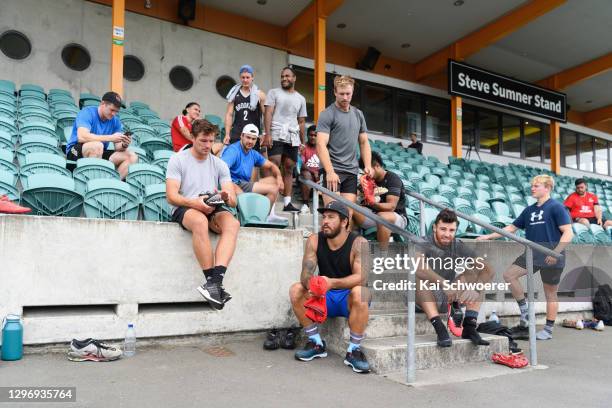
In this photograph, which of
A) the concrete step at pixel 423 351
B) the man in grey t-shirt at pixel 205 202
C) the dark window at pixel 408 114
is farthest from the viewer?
the dark window at pixel 408 114

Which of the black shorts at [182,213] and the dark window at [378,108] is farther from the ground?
the dark window at [378,108]

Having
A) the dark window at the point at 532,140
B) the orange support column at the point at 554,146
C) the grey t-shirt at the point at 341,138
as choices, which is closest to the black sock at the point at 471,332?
the grey t-shirt at the point at 341,138

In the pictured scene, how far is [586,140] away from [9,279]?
23.8 m

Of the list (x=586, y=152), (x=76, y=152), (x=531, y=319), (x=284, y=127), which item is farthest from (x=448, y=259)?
(x=586, y=152)

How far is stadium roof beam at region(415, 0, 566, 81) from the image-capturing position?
40.4 ft

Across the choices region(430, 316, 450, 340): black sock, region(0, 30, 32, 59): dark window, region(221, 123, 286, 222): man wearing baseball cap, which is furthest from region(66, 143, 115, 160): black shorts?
region(0, 30, 32, 59): dark window

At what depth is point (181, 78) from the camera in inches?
495

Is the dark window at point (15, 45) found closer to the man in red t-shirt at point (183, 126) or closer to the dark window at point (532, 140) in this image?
the man in red t-shirt at point (183, 126)

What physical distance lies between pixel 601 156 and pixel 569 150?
7.43 ft

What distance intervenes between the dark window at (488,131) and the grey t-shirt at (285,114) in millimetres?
13403

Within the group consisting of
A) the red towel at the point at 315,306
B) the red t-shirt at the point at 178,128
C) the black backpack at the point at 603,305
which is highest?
the red t-shirt at the point at 178,128

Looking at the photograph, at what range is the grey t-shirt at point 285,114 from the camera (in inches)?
247

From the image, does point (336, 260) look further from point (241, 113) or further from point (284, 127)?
point (241, 113)

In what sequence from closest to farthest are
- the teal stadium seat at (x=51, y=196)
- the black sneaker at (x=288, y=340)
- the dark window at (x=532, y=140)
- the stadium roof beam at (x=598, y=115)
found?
the teal stadium seat at (x=51, y=196), the black sneaker at (x=288, y=340), the dark window at (x=532, y=140), the stadium roof beam at (x=598, y=115)
